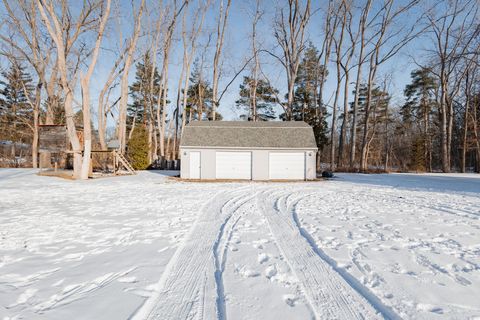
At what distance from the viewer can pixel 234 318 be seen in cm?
197

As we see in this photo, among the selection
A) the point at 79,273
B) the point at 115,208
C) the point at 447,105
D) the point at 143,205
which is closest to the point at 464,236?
the point at 79,273

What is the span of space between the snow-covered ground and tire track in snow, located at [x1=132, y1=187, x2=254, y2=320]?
0.01 metres

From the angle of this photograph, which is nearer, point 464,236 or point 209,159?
point 464,236

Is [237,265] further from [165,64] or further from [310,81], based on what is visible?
[310,81]

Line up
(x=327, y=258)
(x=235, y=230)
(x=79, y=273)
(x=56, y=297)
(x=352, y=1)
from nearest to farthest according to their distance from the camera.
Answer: (x=56, y=297) < (x=79, y=273) < (x=327, y=258) < (x=235, y=230) < (x=352, y=1)

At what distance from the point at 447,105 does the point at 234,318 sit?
99.6ft

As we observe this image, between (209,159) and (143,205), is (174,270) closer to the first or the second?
(143,205)

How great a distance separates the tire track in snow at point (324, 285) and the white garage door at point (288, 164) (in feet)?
35.3

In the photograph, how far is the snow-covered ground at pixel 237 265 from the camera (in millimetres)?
2133

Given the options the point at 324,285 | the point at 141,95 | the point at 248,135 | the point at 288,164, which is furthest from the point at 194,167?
the point at 141,95

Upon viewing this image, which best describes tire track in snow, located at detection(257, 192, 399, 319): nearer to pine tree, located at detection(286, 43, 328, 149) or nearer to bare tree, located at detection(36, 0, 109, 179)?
bare tree, located at detection(36, 0, 109, 179)

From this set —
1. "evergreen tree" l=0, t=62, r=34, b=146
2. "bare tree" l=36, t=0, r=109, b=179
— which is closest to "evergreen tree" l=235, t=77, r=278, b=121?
"bare tree" l=36, t=0, r=109, b=179

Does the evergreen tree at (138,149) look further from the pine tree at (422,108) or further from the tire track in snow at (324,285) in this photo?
the pine tree at (422,108)

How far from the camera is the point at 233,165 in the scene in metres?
14.9
